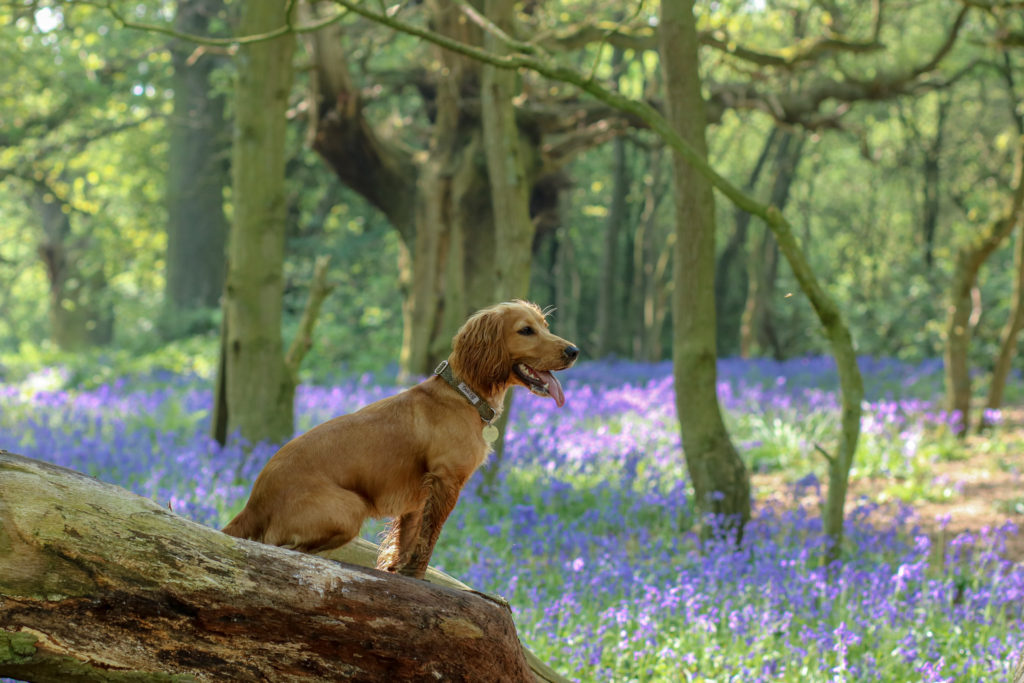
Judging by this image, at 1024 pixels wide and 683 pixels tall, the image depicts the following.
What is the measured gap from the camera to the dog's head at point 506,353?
372 centimetres

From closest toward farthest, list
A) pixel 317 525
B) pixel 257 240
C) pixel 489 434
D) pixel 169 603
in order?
pixel 169 603
pixel 317 525
pixel 489 434
pixel 257 240

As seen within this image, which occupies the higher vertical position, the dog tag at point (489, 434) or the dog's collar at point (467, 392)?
the dog's collar at point (467, 392)

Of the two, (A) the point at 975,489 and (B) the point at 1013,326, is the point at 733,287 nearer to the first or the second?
(B) the point at 1013,326

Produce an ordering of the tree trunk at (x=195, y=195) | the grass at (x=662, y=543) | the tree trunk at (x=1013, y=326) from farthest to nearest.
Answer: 1. the tree trunk at (x=195, y=195)
2. the tree trunk at (x=1013, y=326)
3. the grass at (x=662, y=543)

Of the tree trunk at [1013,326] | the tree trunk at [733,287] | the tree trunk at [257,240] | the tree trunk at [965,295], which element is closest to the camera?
the tree trunk at [257,240]

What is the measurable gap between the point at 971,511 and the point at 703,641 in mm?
5811

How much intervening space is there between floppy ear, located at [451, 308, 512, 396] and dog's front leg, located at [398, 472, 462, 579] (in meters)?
0.42

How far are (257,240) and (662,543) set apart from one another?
4.82 meters

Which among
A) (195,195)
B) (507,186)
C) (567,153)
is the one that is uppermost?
(567,153)

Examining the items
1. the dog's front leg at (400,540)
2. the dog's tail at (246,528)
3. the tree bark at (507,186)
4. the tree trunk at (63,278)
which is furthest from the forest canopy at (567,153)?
the dog's tail at (246,528)

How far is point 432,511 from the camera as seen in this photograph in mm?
3557

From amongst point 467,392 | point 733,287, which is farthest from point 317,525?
point 733,287

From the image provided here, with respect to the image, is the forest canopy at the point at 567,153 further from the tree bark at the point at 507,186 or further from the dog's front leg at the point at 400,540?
the dog's front leg at the point at 400,540

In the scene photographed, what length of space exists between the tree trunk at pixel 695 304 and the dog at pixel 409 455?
158 inches
